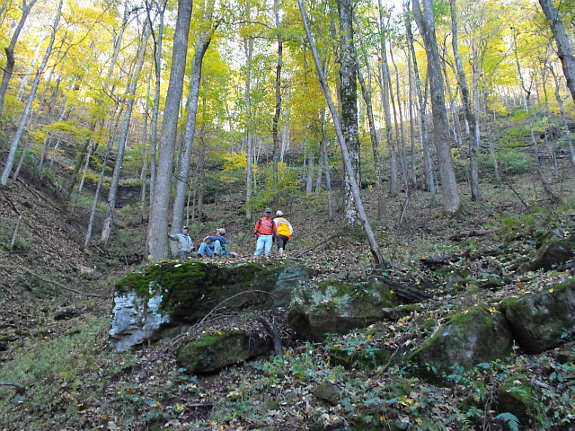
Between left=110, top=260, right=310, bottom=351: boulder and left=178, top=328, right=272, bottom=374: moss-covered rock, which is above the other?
left=110, top=260, right=310, bottom=351: boulder

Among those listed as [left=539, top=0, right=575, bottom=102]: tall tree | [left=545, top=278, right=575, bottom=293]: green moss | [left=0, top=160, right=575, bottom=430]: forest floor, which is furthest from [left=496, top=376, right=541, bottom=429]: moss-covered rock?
[left=539, top=0, right=575, bottom=102]: tall tree

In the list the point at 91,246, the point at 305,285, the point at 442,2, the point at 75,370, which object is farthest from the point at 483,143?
the point at 75,370

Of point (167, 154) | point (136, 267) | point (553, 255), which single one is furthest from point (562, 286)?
point (136, 267)

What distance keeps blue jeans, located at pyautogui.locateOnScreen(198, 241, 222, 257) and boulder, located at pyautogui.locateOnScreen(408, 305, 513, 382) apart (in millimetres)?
7024

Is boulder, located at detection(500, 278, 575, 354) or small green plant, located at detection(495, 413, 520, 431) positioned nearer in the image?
small green plant, located at detection(495, 413, 520, 431)

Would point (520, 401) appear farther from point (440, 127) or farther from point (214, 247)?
point (440, 127)

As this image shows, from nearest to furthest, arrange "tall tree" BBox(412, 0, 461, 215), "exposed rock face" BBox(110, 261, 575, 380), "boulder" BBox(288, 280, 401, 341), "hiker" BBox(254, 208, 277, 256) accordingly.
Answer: "exposed rock face" BBox(110, 261, 575, 380) < "boulder" BBox(288, 280, 401, 341) < "hiker" BBox(254, 208, 277, 256) < "tall tree" BBox(412, 0, 461, 215)

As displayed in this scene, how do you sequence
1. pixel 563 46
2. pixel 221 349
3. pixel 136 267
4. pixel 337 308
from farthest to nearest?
pixel 136 267
pixel 563 46
pixel 337 308
pixel 221 349

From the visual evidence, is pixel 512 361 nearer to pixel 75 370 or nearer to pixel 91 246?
pixel 75 370

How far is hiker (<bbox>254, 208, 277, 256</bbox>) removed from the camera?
10.0m

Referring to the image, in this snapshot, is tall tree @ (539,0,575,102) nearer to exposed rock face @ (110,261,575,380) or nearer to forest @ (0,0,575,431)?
forest @ (0,0,575,431)

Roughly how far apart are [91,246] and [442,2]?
766 inches

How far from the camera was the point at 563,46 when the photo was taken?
8391mm

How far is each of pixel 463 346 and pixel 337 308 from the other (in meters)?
2.17
